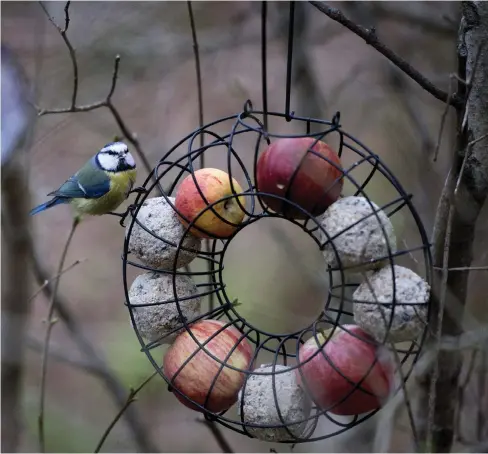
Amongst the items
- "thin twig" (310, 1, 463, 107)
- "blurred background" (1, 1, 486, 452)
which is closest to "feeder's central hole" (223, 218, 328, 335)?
"blurred background" (1, 1, 486, 452)

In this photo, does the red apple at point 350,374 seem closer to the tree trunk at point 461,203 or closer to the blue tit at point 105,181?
the tree trunk at point 461,203

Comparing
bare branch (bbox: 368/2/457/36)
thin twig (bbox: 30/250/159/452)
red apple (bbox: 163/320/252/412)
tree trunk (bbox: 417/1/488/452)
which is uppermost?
bare branch (bbox: 368/2/457/36)

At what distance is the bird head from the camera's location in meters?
1.71

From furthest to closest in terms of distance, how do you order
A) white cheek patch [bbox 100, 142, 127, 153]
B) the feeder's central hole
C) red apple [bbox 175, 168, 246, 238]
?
the feeder's central hole → white cheek patch [bbox 100, 142, 127, 153] → red apple [bbox 175, 168, 246, 238]

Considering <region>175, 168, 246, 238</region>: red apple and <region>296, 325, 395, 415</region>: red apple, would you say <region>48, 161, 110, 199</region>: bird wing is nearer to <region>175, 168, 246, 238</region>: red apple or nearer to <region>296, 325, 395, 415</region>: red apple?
<region>175, 168, 246, 238</region>: red apple

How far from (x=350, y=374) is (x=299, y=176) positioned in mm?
345

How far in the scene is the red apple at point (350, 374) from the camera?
1.07 m

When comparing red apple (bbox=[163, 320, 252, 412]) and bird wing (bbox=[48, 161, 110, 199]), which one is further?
bird wing (bbox=[48, 161, 110, 199])

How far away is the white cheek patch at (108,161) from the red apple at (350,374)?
865 millimetres

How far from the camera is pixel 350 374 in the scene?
1.08 metres

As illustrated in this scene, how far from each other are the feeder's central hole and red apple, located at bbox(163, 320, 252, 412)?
1.06 meters

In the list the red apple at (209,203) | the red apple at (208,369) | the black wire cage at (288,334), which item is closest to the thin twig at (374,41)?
the black wire cage at (288,334)

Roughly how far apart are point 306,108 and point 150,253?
100cm

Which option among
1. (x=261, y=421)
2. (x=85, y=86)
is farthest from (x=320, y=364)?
(x=85, y=86)
